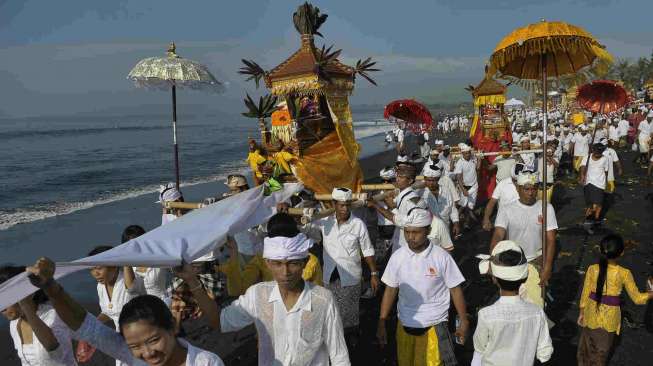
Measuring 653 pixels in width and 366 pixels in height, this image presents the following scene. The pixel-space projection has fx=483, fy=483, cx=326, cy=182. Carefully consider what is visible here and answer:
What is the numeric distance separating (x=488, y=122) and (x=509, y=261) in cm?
1247

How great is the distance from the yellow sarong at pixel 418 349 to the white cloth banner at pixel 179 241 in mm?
1713

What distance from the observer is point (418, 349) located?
4.00m

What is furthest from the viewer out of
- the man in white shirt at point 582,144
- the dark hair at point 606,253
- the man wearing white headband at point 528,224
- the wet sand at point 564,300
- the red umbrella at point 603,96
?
the man in white shirt at point 582,144

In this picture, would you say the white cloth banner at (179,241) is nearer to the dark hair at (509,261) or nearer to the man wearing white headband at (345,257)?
the man wearing white headband at (345,257)

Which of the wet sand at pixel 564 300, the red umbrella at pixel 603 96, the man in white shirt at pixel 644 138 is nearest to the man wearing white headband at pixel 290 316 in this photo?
the wet sand at pixel 564 300

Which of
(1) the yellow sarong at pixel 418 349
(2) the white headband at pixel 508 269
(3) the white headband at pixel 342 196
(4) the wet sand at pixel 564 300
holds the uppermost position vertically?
(3) the white headband at pixel 342 196

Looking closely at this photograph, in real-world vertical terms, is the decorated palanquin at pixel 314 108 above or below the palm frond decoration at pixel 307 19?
below

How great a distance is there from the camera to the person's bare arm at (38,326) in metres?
2.91

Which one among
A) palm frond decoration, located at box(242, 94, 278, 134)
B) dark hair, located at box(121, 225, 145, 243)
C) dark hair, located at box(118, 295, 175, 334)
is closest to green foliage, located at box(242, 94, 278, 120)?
palm frond decoration, located at box(242, 94, 278, 134)

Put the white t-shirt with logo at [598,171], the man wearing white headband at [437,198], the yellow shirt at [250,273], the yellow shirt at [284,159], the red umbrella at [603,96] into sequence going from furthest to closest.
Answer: the red umbrella at [603,96]
the white t-shirt with logo at [598,171]
the man wearing white headband at [437,198]
the yellow shirt at [284,159]
the yellow shirt at [250,273]

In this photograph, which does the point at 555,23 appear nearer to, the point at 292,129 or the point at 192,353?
the point at 292,129

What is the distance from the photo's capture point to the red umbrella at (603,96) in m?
10.3

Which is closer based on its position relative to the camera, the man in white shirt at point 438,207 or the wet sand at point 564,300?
the wet sand at point 564,300

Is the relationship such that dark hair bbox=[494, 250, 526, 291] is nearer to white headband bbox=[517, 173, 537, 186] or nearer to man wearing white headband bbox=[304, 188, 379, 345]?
white headband bbox=[517, 173, 537, 186]
